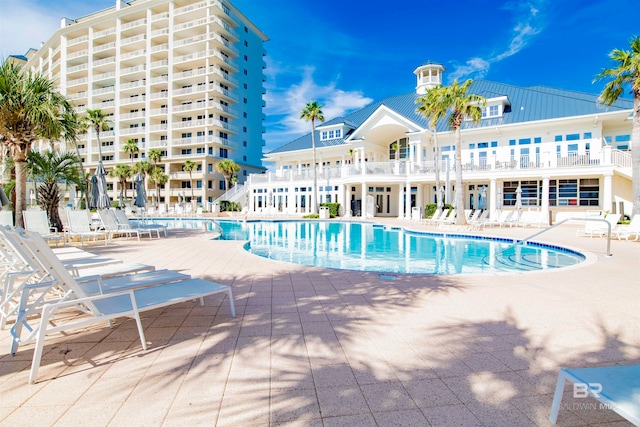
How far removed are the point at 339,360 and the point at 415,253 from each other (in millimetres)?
9531

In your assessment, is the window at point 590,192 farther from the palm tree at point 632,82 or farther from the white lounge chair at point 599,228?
the white lounge chair at point 599,228

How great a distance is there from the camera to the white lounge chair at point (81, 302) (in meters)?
2.75

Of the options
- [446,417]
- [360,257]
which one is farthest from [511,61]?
[446,417]

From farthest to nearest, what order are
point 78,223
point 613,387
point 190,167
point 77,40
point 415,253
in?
1. point 77,40
2. point 190,167
3. point 415,253
4. point 78,223
5. point 613,387

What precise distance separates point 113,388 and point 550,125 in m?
28.0

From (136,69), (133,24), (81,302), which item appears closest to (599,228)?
(81,302)

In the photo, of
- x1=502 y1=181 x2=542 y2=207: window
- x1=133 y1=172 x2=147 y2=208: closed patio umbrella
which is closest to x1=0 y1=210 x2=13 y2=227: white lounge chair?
x1=133 y1=172 x2=147 y2=208: closed patio umbrella

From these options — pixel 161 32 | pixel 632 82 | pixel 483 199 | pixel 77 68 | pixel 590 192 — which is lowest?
pixel 483 199

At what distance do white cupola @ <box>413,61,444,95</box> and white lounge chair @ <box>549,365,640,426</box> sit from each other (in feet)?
111

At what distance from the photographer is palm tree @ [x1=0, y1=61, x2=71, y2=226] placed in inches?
401

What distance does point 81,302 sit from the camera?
2.96 m

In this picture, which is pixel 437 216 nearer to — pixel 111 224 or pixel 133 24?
pixel 111 224

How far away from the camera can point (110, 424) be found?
2.17 m

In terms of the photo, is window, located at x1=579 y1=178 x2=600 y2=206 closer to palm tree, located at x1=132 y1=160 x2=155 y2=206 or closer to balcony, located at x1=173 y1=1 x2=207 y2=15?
palm tree, located at x1=132 y1=160 x2=155 y2=206
